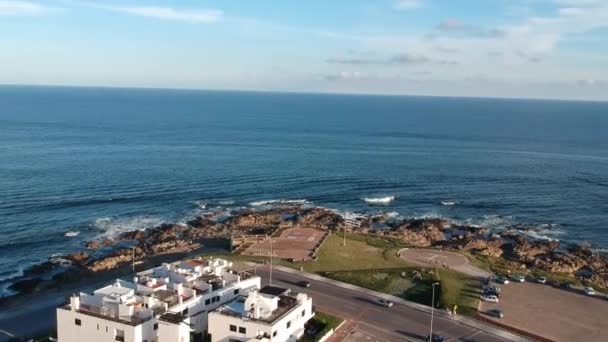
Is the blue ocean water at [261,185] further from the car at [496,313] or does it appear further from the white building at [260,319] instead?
the car at [496,313]

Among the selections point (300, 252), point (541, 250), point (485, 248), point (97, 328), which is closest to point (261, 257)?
point (300, 252)

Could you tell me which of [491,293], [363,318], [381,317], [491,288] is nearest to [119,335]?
[363,318]

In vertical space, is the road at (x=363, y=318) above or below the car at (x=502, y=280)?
below

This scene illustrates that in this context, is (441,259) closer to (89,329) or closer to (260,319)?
(260,319)

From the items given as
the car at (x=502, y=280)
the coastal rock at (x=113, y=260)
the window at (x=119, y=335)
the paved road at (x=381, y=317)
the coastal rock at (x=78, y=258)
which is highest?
the window at (x=119, y=335)

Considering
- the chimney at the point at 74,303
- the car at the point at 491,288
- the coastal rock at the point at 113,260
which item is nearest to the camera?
the chimney at the point at 74,303

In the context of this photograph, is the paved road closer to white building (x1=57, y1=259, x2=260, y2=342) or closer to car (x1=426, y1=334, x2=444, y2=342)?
car (x1=426, y1=334, x2=444, y2=342)

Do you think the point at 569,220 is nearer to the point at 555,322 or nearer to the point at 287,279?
the point at 555,322

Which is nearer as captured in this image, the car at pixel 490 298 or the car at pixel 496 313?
the car at pixel 496 313

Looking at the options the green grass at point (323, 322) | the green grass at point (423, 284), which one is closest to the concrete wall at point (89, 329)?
the green grass at point (323, 322)
